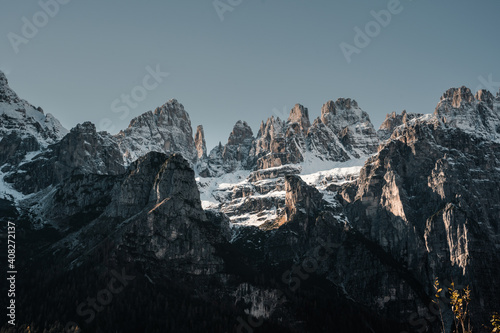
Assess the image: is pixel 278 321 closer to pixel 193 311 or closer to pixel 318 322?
pixel 318 322

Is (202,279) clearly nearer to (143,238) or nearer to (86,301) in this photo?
(143,238)

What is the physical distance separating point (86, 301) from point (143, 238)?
150 ft

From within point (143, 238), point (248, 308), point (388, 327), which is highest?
point (143, 238)

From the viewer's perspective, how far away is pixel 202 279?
198m

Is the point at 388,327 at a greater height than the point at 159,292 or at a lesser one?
lesser

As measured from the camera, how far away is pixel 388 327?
604ft

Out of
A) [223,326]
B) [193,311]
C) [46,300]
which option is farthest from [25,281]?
[223,326]

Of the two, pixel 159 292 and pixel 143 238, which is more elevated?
pixel 143 238

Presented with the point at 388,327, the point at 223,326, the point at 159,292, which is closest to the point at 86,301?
the point at 159,292

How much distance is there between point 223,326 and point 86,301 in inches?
1928

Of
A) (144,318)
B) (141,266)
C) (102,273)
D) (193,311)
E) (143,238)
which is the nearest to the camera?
(144,318)

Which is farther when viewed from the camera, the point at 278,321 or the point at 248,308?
the point at 248,308

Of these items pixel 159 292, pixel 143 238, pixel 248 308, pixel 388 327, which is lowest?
pixel 388 327

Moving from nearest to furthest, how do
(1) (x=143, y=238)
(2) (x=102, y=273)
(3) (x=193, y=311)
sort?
(3) (x=193, y=311) → (2) (x=102, y=273) → (1) (x=143, y=238)
